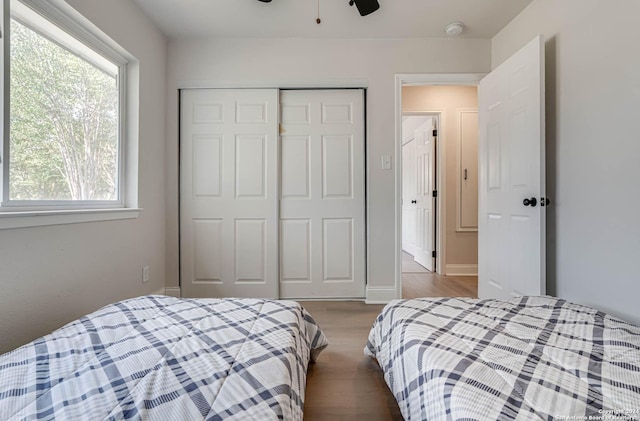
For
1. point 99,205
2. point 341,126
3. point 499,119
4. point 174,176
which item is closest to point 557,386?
point 499,119

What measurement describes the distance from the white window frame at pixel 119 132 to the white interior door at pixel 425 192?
3.43m

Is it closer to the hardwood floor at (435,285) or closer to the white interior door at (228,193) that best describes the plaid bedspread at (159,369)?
the white interior door at (228,193)

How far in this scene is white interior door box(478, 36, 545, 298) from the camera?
5.91 feet

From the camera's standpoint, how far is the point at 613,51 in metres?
1.47

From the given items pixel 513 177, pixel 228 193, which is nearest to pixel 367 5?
pixel 513 177

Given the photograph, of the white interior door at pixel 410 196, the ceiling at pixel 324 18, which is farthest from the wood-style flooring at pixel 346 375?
the white interior door at pixel 410 196

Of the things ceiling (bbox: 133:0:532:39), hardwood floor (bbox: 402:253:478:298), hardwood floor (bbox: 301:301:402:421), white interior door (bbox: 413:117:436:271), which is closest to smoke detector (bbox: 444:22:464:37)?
ceiling (bbox: 133:0:532:39)

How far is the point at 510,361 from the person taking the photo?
33.5 inches

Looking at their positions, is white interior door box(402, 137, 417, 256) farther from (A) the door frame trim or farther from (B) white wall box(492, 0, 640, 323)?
(B) white wall box(492, 0, 640, 323)

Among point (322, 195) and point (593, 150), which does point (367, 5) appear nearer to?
point (322, 195)

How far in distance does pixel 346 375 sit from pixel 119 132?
229 cm

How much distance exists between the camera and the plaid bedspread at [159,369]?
661 millimetres

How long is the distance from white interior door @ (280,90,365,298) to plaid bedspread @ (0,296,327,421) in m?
1.42

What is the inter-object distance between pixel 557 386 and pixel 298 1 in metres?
2.55
